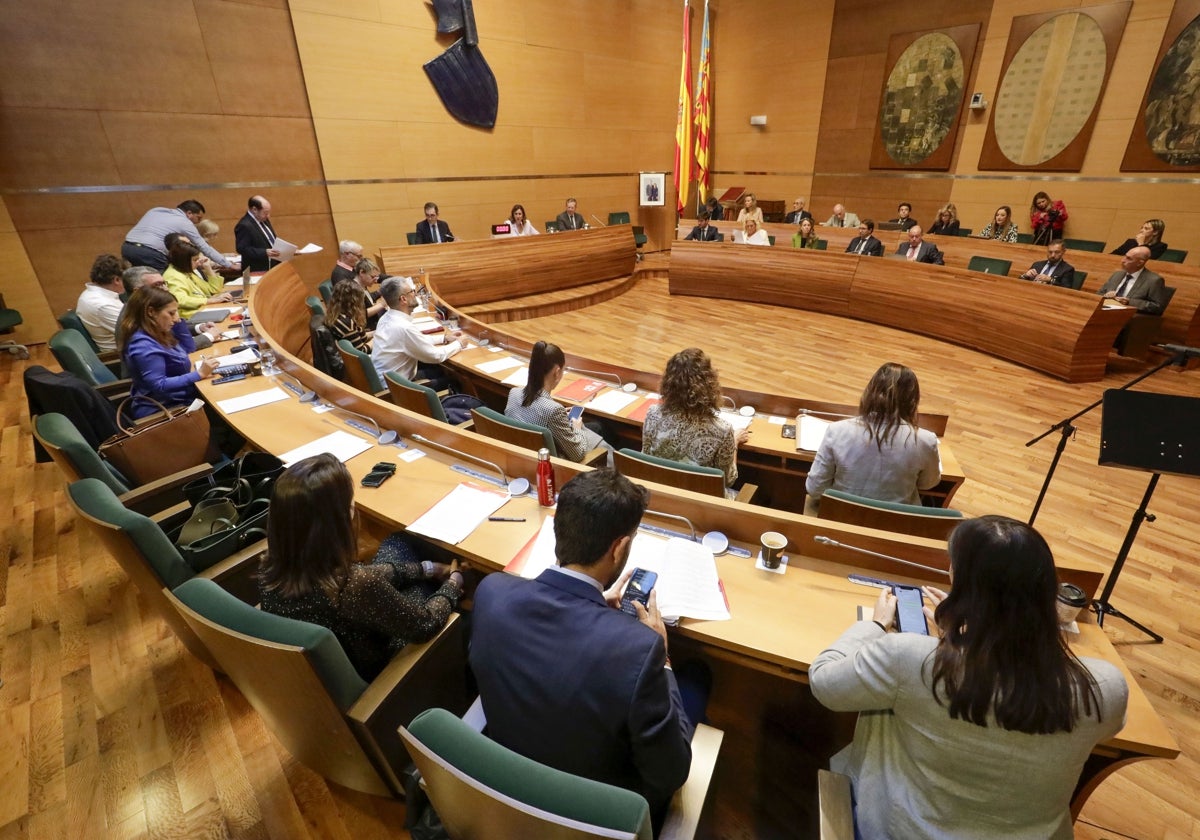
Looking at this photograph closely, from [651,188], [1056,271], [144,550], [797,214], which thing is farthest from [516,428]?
[651,188]

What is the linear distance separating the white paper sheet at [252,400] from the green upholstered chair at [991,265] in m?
6.86

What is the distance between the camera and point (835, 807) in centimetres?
124

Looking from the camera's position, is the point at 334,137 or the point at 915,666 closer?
the point at 915,666

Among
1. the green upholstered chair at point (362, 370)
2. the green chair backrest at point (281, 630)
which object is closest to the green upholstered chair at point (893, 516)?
the green chair backrest at point (281, 630)

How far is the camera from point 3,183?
538 centimetres

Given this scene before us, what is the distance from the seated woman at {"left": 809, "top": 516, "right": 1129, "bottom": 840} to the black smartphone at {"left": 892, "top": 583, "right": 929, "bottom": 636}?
0.86ft

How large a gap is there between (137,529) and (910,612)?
7.11ft

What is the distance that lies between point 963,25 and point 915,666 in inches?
397

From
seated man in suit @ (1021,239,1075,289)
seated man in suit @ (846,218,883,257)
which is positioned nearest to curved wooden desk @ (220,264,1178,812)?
seated man in suit @ (1021,239,1075,289)

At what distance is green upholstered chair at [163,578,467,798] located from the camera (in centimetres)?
123

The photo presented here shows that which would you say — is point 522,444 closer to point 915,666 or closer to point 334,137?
point 915,666

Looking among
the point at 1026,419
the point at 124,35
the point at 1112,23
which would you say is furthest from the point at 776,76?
the point at 124,35

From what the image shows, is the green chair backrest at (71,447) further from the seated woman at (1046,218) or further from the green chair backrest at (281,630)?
the seated woman at (1046,218)

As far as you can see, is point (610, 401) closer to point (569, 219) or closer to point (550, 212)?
point (569, 219)
